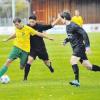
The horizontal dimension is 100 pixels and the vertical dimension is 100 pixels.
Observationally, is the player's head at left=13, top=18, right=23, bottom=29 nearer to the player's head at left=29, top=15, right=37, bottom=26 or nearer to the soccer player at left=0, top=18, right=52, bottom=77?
the soccer player at left=0, top=18, right=52, bottom=77

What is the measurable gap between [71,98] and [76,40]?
7.65 ft

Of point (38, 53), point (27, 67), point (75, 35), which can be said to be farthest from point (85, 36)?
point (38, 53)

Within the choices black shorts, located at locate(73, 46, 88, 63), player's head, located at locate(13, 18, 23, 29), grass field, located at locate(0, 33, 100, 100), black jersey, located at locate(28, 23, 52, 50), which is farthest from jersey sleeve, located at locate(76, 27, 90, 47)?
black jersey, located at locate(28, 23, 52, 50)

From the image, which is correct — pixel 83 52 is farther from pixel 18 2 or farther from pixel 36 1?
pixel 18 2

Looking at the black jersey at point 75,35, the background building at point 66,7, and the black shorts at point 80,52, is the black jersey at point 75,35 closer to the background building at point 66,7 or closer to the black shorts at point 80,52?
the black shorts at point 80,52

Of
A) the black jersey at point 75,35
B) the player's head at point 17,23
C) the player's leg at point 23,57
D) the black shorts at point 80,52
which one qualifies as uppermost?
the player's head at point 17,23

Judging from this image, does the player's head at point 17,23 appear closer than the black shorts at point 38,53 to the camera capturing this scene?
Yes

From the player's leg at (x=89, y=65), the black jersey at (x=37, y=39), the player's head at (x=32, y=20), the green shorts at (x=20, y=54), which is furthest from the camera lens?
the black jersey at (x=37, y=39)

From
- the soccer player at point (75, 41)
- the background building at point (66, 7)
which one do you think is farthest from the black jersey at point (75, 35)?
the background building at point (66, 7)

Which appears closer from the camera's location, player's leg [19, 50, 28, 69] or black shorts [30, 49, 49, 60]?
player's leg [19, 50, 28, 69]

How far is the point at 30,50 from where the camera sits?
16.0 metres

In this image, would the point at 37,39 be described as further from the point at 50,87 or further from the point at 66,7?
the point at 66,7

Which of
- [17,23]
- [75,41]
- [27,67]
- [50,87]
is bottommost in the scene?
[50,87]

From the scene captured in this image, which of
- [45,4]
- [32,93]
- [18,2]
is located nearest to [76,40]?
[32,93]
